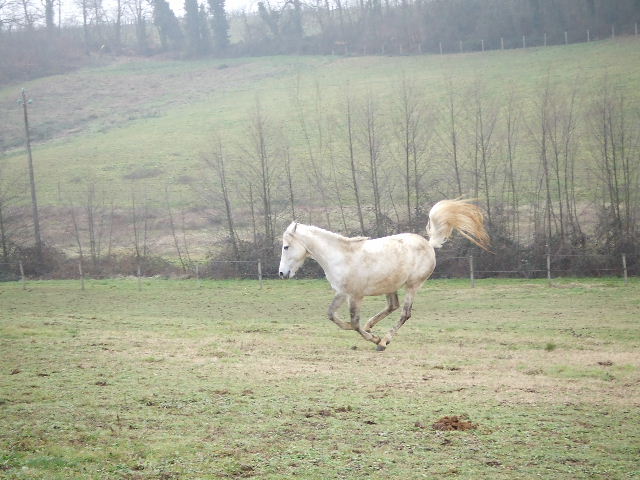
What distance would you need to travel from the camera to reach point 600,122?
3084 centimetres

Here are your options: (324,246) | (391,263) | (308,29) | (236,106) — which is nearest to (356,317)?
(391,263)

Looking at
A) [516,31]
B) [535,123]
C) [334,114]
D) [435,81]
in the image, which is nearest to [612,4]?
[516,31]

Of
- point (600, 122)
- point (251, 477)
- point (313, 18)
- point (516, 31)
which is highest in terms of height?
point (313, 18)

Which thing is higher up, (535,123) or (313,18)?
(313,18)

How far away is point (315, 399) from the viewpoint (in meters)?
8.53

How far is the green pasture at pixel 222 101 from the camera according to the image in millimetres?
49656

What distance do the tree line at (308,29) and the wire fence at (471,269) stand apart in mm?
42262

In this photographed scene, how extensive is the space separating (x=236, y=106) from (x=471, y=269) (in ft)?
148

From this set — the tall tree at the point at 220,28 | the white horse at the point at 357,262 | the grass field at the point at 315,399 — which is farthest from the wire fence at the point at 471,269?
the tall tree at the point at 220,28

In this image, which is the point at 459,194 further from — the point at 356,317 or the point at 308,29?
the point at 308,29

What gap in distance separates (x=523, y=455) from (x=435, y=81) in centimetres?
5685

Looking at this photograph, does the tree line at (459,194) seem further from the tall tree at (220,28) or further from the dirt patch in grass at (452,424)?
the tall tree at (220,28)

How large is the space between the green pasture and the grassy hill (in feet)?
0.56

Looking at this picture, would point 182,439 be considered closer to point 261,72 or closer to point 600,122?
point 600,122
